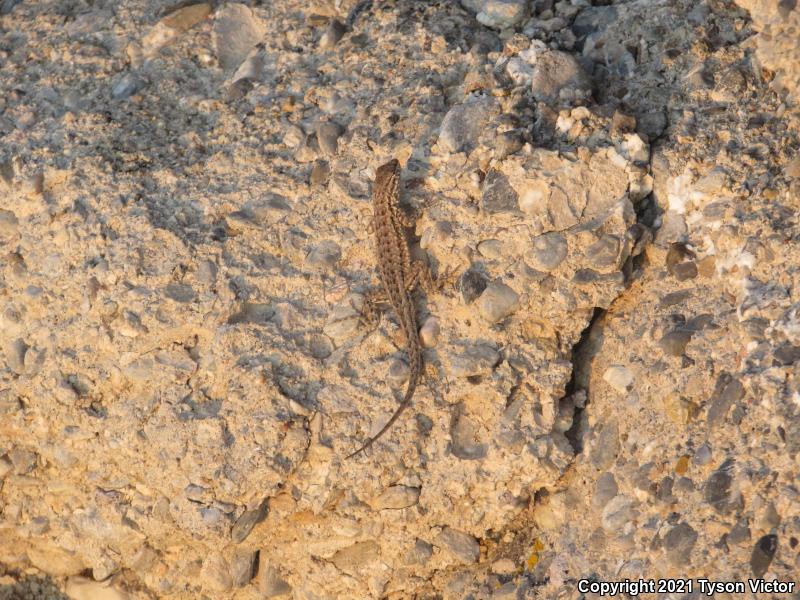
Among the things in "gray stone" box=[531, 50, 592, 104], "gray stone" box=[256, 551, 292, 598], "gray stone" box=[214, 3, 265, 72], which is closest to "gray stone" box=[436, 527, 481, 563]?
"gray stone" box=[256, 551, 292, 598]

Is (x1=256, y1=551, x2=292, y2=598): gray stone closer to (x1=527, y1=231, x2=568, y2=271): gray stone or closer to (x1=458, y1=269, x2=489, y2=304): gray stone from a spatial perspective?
(x1=458, y1=269, x2=489, y2=304): gray stone

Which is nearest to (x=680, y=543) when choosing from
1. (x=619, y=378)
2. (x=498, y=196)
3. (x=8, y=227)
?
(x=619, y=378)

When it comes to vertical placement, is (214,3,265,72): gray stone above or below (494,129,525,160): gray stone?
below

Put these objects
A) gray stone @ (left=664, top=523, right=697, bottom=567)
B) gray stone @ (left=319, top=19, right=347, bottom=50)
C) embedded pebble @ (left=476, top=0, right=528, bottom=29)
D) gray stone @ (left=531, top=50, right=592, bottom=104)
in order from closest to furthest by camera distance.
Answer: gray stone @ (left=664, top=523, right=697, bottom=567), gray stone @ (left=531, top=50, right=592, bottom=104), embedded pebble @ (left=476, top=0, right=528, bottom=29), gray stone @ (left=319, top=19, right=347, bottom=50)

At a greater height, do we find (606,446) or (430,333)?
(430,333)

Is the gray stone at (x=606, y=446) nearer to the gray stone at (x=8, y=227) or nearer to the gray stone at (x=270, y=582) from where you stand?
the gray stone at (x=270, y=582)

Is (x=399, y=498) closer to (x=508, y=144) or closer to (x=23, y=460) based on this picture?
(x=508, y=144)
